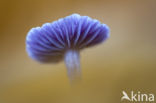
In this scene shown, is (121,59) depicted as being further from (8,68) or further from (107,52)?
(8,68)

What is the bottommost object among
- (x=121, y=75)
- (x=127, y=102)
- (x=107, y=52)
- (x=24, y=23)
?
(x=127, y=102)

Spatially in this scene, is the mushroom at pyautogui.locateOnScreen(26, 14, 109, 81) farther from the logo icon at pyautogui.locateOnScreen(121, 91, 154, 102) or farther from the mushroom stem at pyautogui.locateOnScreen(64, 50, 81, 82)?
the logo icon at pyautogui.locateOnScreen(121, 91, 154, 102)

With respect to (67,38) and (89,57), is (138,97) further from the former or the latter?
(67,38)

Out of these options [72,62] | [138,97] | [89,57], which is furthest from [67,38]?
[138,97]

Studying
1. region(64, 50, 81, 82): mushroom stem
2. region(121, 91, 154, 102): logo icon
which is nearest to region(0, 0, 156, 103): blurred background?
region(121, 91, 154, 102): logo icon

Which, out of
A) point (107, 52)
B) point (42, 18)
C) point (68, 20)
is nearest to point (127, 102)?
point (107, 52)

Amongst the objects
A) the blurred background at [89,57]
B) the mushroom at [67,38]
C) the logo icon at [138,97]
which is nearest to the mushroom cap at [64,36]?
the mushroom at [67,38]

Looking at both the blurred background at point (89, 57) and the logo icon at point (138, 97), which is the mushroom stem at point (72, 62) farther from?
the logo icon at point (138, 97)

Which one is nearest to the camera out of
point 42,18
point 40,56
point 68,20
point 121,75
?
point 68,20

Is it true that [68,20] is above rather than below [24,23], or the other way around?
below
